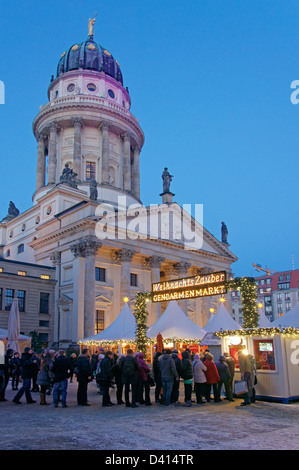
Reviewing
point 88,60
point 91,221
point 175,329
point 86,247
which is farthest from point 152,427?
point 88,60

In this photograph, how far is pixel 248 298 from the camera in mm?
19188

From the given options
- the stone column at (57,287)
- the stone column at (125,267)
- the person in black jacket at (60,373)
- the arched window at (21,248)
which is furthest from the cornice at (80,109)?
the person in black jacket at (60,373)

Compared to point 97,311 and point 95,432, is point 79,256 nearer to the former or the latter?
point 97,311

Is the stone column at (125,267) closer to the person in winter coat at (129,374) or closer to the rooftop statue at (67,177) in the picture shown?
the rooftop statue at (67,177)

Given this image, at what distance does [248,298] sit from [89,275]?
2089 cm

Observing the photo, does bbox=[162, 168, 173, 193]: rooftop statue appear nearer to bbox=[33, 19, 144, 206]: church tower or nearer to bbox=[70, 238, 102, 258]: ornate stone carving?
bbox=[33, 19, 144, 206]: church tower

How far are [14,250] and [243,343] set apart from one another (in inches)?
1601

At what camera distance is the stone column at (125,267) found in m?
40.6

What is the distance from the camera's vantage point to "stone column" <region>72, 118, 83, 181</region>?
52.6m

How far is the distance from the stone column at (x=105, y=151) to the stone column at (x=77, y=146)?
2818 mm

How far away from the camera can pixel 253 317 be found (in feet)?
61.8

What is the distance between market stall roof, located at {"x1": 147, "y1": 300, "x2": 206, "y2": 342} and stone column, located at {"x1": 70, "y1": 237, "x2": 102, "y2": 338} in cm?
1260
